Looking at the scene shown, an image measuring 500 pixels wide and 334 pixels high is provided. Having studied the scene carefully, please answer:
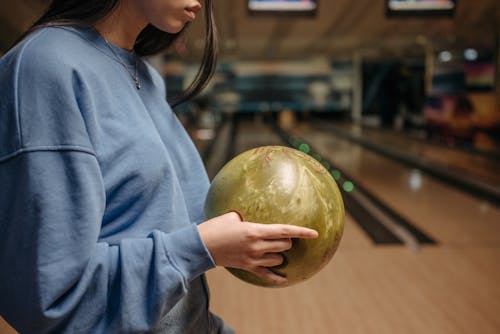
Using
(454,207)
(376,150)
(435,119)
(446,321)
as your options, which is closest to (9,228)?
(446,321)

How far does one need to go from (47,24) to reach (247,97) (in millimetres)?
16850

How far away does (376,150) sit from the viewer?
8.57 m

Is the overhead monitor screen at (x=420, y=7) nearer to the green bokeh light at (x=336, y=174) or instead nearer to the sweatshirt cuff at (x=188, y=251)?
the green bokeh light at (x=336, y=174)

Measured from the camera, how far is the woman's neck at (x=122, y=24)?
702 millimetres

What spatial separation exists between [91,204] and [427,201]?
4559 mm

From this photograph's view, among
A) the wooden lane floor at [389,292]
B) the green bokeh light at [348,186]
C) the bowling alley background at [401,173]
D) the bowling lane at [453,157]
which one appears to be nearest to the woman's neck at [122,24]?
the bowling alley background at [401,173]

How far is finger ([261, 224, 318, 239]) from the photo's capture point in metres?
0.60

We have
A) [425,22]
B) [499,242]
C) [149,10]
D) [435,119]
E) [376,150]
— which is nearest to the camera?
[149,10]

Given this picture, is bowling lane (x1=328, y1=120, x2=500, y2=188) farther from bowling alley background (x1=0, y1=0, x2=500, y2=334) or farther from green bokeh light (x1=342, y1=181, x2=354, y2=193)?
green bokeh light (x1=342, y1=181, x2=354, y2=193)

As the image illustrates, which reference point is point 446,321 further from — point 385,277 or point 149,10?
point 149,10

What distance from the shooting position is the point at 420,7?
4.12 meters

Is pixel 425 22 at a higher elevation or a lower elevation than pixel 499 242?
higher

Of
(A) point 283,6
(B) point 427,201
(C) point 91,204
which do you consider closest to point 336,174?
(B) point 427,201

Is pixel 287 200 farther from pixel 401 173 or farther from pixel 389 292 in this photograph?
pixel 401 173
